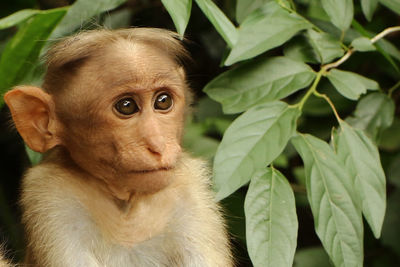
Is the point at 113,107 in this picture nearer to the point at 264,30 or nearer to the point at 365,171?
the point at 264,30

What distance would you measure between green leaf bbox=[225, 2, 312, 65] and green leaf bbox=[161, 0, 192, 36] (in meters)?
0.26

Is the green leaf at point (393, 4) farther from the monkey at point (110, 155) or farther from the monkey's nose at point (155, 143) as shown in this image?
the monkey's nose at point (155, 143)

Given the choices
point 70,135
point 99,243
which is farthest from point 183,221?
point 70,135

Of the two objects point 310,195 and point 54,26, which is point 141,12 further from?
point 310,195

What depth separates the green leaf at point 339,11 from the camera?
9.23ft

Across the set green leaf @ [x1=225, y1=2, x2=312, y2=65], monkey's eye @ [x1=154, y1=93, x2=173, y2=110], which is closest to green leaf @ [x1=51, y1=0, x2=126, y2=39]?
monkey's eye @ [x1=154, y1=93, x2=173, y2=110]

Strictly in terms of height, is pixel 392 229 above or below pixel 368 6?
below

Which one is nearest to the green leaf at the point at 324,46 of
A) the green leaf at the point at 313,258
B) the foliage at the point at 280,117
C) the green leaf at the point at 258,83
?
the foliage at the point at 280,117

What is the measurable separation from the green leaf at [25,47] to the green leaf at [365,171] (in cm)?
124

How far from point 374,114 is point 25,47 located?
159cm

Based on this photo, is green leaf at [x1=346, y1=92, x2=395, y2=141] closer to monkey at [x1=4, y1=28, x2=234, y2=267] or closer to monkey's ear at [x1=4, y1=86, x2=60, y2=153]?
monkey at [x1=4, y1=28, x2=234, y2=267]

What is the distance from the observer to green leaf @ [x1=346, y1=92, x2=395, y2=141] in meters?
3.21

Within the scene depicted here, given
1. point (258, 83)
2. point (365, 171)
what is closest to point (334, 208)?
point (365, 171)

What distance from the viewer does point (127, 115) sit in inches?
98.3
